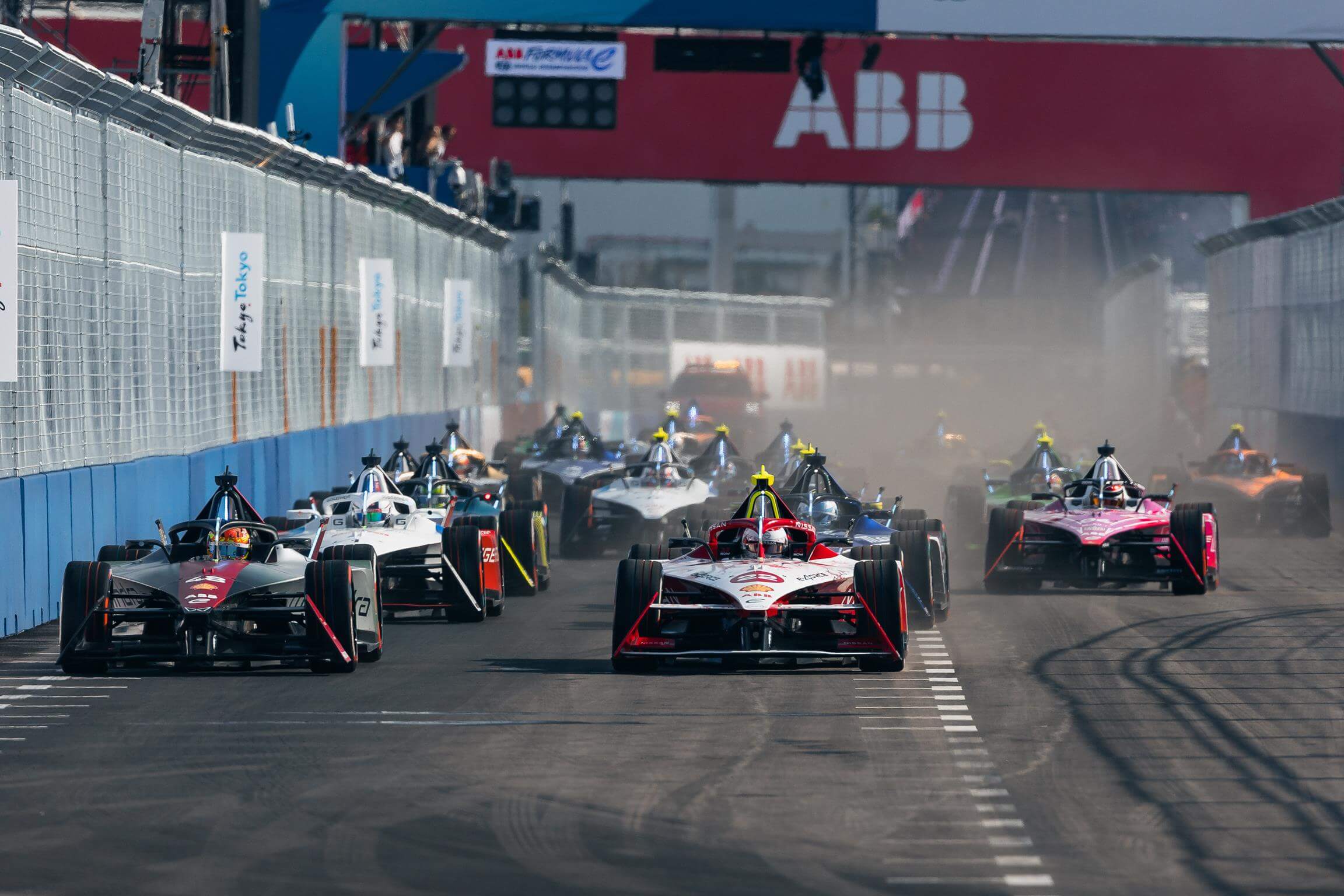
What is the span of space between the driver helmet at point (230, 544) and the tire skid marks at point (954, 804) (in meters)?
4.09

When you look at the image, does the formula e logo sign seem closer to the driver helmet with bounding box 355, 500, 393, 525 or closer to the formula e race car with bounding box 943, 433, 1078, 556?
the formula e race car with bounding box 943, 433, 1078, 556

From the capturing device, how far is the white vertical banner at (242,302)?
2234 centimetres

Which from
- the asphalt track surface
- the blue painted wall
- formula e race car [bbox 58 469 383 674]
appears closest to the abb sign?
the blue painted wall

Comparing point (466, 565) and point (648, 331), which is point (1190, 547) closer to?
point (466, 565)

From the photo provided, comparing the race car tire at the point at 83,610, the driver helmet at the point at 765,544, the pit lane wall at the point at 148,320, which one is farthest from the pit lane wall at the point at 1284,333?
the race car tire at the point at 83,610

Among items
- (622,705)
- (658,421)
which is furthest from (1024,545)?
(658,421)

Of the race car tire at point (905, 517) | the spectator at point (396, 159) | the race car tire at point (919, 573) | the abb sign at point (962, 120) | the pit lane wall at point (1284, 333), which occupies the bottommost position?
the race car tire at point (919, 573)

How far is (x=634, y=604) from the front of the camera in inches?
543

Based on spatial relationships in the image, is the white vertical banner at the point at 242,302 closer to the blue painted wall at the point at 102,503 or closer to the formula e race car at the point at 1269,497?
the blue painted wall at the point at 102,503

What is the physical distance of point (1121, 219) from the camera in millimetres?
100062

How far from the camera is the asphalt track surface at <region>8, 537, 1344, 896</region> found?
813 cm

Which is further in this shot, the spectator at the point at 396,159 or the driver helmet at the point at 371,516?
the spectator at the point at 396,159

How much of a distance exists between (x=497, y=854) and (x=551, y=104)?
32383 mm

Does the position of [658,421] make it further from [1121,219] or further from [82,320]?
[1121,219]
